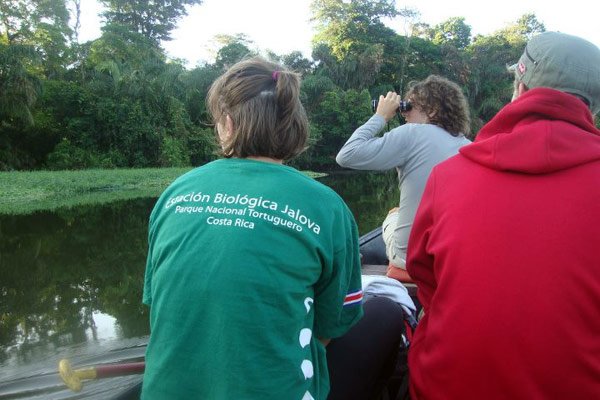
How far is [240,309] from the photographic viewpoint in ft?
2.95

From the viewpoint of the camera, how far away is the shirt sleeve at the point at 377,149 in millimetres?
1957

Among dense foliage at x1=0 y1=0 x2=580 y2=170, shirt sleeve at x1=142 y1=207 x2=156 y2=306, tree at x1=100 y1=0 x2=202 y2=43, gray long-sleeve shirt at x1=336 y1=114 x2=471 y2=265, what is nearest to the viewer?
shirt sleeve at x1=142 y1=207 x2=156 y2=306

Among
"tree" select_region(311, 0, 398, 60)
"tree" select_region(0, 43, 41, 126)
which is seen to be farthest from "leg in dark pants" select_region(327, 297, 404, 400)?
"tree" select_region(311, 0, 398, 60)

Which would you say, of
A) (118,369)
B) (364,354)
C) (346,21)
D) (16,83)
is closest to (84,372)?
(118,369)

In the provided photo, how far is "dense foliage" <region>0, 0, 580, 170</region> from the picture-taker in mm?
17625

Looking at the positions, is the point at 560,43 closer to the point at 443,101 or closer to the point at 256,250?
the point at 256,250

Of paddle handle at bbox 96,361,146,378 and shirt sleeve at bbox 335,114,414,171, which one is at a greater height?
shirt sleeve at bbox 335,114,414,171

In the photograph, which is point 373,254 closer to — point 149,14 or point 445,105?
point 445,105

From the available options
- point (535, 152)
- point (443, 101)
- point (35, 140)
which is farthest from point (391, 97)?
point (35, 140)

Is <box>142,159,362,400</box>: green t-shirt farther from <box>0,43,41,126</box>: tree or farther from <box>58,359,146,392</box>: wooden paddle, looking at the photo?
<box>0,43,41,126</box>: tree

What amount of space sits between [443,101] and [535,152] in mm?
1169

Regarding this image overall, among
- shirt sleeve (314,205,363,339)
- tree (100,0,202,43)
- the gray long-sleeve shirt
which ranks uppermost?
tree (100,0,202,43)

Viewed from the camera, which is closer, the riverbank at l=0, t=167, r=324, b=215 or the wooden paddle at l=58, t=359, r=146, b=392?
the wooden paddle at l=58, t=359, r=146, b=392

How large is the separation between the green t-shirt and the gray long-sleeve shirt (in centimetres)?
95
